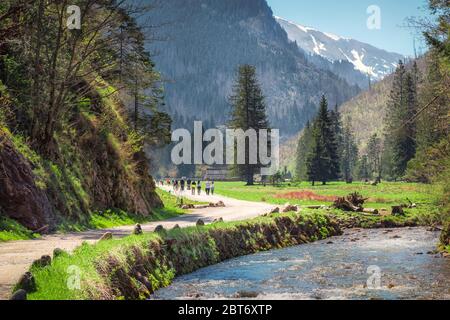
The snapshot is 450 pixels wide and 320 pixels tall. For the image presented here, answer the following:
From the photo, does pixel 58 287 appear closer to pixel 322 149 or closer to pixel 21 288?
pixel 21 288

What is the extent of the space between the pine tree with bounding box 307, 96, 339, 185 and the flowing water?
60713mm

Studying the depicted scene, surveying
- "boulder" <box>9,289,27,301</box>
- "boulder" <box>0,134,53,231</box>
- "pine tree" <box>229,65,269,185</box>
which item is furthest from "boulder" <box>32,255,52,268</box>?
"pine tree" <box>229,65,269,185</box>

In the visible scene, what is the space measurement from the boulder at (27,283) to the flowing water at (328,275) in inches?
185

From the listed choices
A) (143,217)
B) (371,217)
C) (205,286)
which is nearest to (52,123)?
(143,217)

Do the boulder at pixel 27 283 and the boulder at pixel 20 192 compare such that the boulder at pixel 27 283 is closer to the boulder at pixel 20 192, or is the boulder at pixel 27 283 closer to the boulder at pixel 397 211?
the boulder at pixel 20 192

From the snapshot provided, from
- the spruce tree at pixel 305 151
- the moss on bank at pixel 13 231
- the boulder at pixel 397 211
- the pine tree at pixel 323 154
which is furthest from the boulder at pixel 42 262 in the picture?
the spruce tree at pixel 305 151

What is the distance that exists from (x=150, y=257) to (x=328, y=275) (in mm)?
5808

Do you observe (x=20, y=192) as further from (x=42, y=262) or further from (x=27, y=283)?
(x=27, y=283)

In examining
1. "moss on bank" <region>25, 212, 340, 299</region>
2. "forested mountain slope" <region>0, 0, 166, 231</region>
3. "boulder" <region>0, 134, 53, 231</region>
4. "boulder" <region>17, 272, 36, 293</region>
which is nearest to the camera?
"boulder" <region>17, 272, 36, 293</region>

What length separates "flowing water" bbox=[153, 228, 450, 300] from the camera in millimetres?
14312

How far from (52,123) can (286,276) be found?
11997 mm

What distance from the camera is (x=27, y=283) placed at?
962 centimetres

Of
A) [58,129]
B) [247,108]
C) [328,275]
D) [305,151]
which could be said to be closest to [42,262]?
[328,275]

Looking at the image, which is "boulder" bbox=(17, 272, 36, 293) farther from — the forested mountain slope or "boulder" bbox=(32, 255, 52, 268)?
the forested mountain slope
